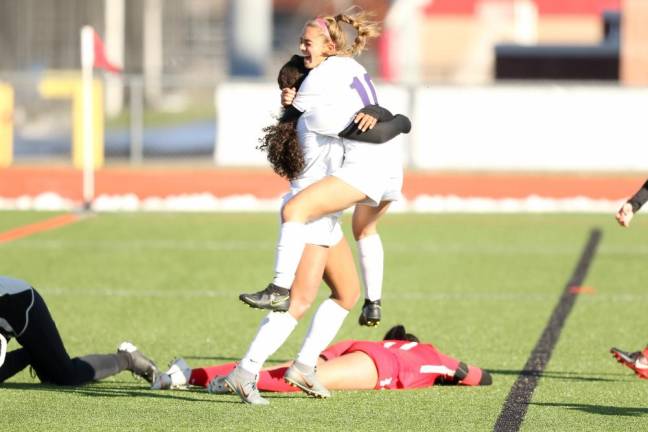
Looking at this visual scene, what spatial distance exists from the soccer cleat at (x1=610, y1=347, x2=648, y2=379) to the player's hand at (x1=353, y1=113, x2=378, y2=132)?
206 cm

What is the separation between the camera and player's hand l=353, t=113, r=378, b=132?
7.05m

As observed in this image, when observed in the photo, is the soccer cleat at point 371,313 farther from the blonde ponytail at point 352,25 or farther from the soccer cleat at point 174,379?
the blonde ponytail at point 352,25

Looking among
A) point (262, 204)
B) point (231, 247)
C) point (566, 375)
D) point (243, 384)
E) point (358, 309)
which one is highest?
point (243, 384)

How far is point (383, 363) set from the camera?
7.87 metres

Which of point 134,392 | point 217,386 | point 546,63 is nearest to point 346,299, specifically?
point 217,386

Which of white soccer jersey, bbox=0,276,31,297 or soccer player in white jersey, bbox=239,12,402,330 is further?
white soccer jersey, bbox=0,276,31,297

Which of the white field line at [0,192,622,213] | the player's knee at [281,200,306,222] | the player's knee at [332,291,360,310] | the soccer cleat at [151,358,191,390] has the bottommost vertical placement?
the white field line at [0,192,622,213]

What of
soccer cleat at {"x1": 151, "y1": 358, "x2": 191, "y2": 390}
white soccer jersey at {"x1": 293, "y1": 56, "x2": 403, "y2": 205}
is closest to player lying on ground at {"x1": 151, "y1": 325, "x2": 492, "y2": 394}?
soccer cleat at {"x1": 151, "y1": 358, "x2": 191, "y2": 390}

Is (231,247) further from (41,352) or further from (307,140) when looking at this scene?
(307,140)

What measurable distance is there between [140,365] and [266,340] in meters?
1.07

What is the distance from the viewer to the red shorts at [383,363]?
309 inches

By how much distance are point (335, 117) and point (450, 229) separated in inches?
435

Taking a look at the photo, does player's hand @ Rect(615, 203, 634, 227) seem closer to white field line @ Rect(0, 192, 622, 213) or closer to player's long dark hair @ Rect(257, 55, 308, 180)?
player's long dark hair @ Rect(257, 55, 308, 180)

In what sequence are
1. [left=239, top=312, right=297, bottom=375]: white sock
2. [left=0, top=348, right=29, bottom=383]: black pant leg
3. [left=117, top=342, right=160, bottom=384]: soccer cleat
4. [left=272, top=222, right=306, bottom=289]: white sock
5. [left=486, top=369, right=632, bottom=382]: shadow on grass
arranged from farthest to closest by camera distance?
[left=486, top=369, right=632, bottom=382]: shadow on grass < [left=117, top=342, right=160, bottom=384]: soccer cleat < [left=0, top=348, right=29, bottom=383]: black pant leg < [left=239, top=312, right=297, bottom=375]: white sock < [left=272, top=222, right=306, bottom=289]: white sock
